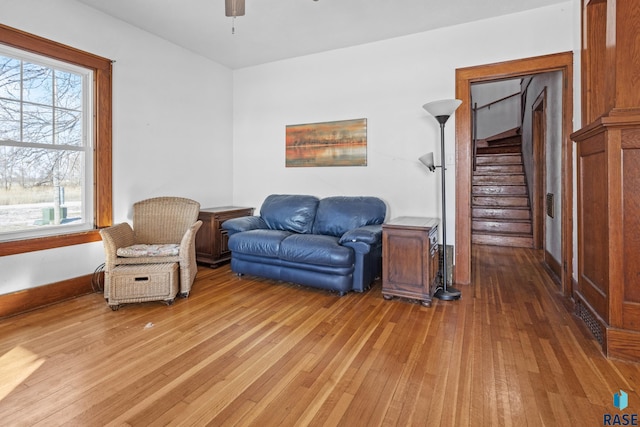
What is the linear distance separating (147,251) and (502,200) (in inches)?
215

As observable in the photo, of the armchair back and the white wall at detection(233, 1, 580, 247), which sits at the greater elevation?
the white wall at detection(233, 1, 580, 247)

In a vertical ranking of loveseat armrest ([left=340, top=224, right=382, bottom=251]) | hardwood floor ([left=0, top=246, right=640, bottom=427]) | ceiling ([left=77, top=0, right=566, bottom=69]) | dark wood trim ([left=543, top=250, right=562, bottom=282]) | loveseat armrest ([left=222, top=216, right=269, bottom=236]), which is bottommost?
hardwood floor ([left=0, top=246, right=640, bottom=427])

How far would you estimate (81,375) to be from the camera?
5.96 ft

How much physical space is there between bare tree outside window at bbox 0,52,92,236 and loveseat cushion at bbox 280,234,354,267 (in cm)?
201

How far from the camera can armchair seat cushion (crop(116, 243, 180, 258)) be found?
114 inches

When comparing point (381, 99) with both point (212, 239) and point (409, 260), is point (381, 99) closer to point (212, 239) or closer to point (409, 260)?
point (409, 260)

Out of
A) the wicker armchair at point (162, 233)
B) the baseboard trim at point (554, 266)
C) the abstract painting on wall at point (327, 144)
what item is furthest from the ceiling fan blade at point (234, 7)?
the baseboard trim at point (554, 266)

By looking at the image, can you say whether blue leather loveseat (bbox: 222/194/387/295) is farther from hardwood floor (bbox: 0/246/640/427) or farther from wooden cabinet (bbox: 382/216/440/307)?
hardwood floor (bbox: 0/246/640/427)

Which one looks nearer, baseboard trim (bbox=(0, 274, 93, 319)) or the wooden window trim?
baseboard trim (bbox=(0, 274, 93, 319))

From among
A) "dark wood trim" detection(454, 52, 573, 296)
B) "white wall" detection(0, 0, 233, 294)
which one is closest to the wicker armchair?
"white wall" detection(0, 0, 233, 294)

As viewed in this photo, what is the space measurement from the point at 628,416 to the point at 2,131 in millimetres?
4399

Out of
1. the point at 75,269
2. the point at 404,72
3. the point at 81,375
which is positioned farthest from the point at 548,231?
the point at 75,269

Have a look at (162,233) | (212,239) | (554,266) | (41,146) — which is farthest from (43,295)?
(554,266)

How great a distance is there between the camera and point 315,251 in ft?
10.2
